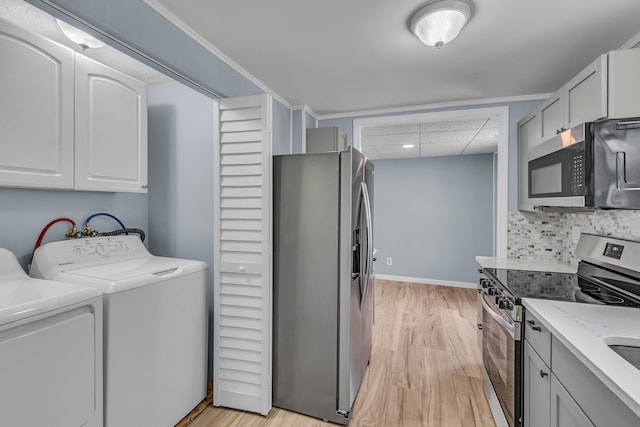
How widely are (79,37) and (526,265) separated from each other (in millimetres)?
3290

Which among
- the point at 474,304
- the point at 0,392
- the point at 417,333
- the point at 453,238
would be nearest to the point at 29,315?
the point at 0,392

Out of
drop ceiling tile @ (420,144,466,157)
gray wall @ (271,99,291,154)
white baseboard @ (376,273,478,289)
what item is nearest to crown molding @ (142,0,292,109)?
gray wall @ (271,99,291,154)

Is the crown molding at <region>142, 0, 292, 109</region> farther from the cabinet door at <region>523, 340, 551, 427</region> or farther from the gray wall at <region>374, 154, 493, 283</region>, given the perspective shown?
the gray wall at <region>374, 154, 493, 283</region>

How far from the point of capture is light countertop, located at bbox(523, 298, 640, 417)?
828mm

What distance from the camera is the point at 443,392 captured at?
224 cm

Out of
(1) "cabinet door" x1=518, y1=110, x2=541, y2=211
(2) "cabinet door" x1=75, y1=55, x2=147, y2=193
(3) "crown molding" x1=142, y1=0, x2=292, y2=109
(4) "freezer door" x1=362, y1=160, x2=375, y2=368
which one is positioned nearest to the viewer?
(3) "crown molding" x1=142, y1=0, x2=292, y2=109

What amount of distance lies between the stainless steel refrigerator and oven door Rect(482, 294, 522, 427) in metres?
0.84

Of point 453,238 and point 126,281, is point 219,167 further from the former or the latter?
point 453,238

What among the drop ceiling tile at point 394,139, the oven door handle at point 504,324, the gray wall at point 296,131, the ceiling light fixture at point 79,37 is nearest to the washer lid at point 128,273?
the ceiling light fixture at point 79,37

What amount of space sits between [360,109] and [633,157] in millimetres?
2117

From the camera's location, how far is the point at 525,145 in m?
2.55

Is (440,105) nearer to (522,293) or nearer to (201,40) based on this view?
(522,293)

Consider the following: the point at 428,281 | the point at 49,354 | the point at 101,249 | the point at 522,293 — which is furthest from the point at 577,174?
the point at 428,281

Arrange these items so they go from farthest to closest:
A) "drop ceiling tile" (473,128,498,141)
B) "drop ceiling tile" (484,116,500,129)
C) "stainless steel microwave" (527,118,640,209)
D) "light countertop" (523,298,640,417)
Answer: "drop ceiling tile" (473,128,498,141)
"drop ceiling tile" (484,116,500,129)
"stainless steel microwave" (527,118,640,209)
"light countertop" (523,298,640,417)
